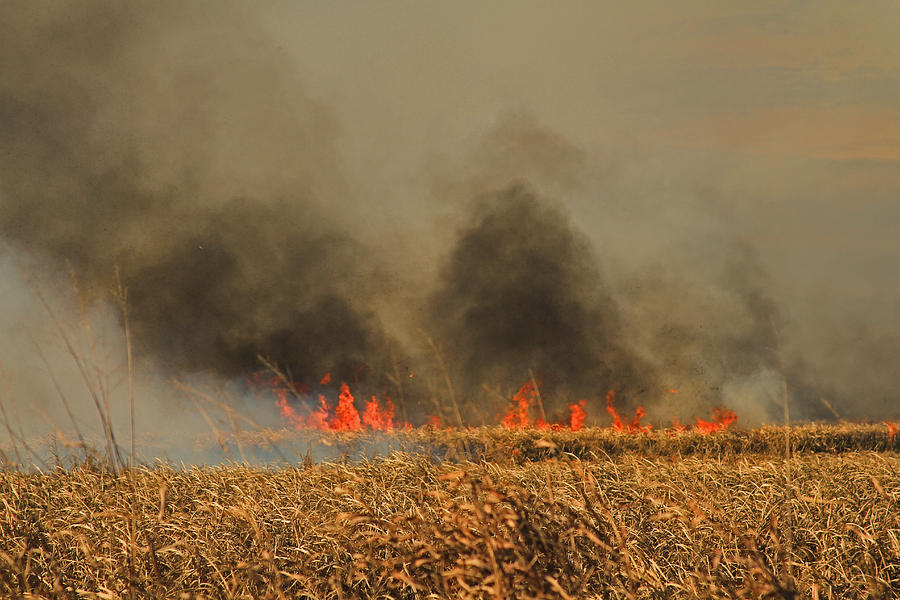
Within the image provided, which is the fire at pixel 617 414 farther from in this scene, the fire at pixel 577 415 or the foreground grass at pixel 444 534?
the foreground grass at pixel 444 534

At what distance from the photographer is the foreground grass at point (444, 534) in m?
3.24

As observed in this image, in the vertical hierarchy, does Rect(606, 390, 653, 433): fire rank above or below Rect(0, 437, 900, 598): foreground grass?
below

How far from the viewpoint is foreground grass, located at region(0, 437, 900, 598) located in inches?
128

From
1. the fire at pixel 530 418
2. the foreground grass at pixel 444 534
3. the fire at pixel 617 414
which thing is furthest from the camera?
the fire at pixel 617 414

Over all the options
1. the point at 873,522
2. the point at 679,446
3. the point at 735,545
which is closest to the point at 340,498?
the point at 735,545

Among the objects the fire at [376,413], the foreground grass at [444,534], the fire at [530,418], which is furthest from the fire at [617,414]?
the foreground grass at [444,534]

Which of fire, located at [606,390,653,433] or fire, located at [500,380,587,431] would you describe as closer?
fire, located at [500,380,587,431]

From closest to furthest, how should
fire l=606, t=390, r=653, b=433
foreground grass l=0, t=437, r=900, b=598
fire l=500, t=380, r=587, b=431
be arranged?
foreground grass l=0, t=437, r=900, b=598 → fire l=500, t=380, r=587, b=431 → fire l=606, t=390, r=653, b=433

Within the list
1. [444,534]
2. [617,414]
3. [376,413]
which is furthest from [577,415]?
[444,534]

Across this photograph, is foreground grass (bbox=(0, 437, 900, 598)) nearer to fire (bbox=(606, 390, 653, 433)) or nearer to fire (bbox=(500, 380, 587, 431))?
fire (bbox=(500, 380, 587, 431))

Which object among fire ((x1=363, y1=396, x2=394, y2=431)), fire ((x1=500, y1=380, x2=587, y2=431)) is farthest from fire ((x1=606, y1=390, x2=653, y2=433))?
fire ((x1=363, y1=396, x2=394, y2=431))

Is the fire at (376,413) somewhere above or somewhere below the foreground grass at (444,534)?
below

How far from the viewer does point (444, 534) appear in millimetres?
3252

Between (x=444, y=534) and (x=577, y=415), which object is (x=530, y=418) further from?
(x=444, y=534)
